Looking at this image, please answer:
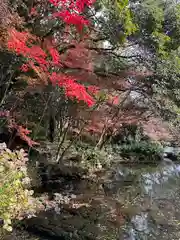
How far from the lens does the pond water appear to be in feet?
24.6

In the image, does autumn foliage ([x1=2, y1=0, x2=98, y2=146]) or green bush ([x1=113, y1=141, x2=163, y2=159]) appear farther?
green bush ([x1=113, y1=141, x2=163, y2=159])

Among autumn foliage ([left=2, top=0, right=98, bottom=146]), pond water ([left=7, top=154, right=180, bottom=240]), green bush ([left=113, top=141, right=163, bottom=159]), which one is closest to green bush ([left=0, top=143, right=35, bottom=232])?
pond water ([left=7, top=154, right=180, bottom=240])

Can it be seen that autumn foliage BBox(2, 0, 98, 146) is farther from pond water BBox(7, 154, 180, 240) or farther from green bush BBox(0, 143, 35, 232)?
green bush BBox(0, 143, 35, 232)

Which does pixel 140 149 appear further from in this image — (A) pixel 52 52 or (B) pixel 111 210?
(A) pixel 52 52

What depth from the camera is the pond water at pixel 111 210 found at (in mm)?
7499

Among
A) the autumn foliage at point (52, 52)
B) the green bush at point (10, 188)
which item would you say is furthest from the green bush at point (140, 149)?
the green bush at point (10, 188)

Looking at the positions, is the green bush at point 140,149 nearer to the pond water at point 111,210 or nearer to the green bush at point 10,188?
the pond water at point 111,210

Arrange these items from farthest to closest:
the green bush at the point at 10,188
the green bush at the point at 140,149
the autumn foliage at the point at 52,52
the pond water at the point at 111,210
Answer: the green bush at the point at 140,149 → the autumn foliage at the point at 52,52 → the pond water at the point at 111,210 → the green bush at the point at 10,188

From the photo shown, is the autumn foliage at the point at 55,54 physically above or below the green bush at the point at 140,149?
above

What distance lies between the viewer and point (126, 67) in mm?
12438

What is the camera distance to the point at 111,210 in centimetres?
933

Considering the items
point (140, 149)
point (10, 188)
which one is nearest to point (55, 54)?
point (10, 188)

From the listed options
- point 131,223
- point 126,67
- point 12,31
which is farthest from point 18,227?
point 126,67

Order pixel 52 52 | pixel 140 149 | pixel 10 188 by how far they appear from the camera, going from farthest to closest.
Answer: pixel 140 149 < pixel 52 52 < pixel 10 188
